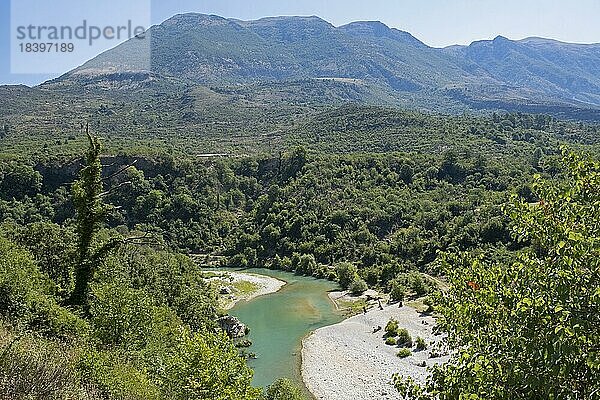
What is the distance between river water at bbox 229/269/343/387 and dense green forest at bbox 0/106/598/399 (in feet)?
14.2

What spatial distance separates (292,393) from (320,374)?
9.86 metres

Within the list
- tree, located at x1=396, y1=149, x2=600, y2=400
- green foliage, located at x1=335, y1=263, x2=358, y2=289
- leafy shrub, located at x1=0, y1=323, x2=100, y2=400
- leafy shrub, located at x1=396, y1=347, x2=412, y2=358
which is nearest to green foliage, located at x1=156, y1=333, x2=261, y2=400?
leafy shrub, located at x1=0, y1=323, x2=100, y2=400

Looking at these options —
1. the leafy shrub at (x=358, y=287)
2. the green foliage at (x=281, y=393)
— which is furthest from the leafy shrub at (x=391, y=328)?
the green foliage at (x=281, y=393)

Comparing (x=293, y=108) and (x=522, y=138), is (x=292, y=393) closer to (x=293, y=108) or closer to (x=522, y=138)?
(x=522, y=138)

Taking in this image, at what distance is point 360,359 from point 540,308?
3159 centimetres

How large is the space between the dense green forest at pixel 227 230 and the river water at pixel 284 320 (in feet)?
14.2

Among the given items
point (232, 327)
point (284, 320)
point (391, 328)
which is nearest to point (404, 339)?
point (391, 328)

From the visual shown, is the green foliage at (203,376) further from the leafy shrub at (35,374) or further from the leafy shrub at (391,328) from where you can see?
the leafy shrub at (391,328)

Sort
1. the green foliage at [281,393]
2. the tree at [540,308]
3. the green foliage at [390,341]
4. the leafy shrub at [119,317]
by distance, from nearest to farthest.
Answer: the tree at [540,308]
the leafy shrub at [119,317]
the green foliage at [281,393]
the green foliage at [390,341]

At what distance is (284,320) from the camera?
155 feet

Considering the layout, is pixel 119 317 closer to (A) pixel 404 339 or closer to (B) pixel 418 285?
(A) pixel 404 339

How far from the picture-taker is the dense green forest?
35.9 ft

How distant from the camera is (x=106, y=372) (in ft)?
43.0

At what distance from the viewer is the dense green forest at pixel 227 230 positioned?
10.9 meters
